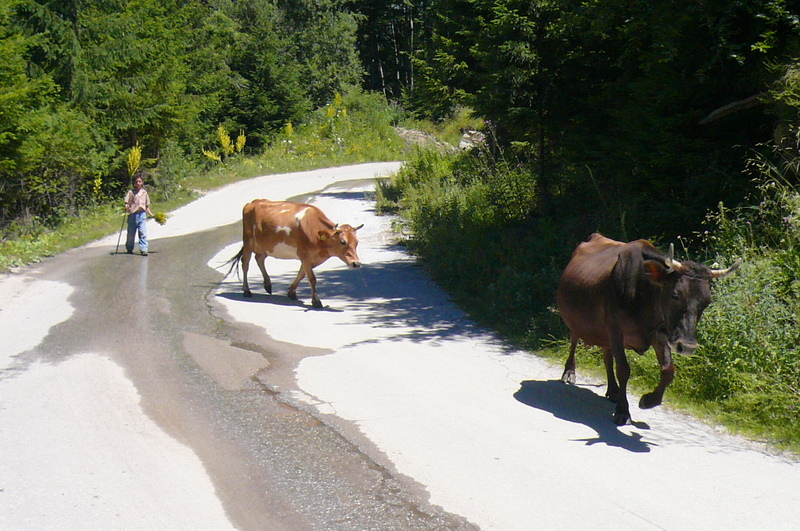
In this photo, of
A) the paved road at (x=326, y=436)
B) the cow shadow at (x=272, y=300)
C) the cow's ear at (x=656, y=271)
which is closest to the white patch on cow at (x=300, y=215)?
the cow shadow at (x=272, y=300)

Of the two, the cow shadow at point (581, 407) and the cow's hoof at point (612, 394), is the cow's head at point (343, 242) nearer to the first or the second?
the cow shadow at point (581, 407)

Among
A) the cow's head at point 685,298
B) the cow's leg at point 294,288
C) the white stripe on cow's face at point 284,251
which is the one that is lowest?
the cow's leg at point 294,288

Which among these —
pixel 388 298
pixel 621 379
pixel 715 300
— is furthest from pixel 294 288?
pixel 621 379

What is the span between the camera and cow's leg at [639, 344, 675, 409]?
7.05 m

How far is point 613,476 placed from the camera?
629 cm

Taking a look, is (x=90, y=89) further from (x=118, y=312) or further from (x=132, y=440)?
(x=132, y=440)

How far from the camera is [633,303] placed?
7.38 metres

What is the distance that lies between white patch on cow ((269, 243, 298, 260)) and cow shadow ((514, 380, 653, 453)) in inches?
227

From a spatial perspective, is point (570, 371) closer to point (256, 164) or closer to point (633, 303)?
point (633, 303)

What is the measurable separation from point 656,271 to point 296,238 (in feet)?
24.7

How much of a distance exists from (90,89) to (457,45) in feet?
38.9

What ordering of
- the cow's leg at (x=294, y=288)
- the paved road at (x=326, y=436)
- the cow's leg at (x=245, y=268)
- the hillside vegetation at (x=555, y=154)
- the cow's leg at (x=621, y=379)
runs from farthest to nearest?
the cow's leg at (x=245, y=268) < the cow's leg at (x=294, y=288) < the hillside vegetation at (x=555, y=154) < the cow's leg at (x=621, y=379) < the paved road at (x=326, y=436)

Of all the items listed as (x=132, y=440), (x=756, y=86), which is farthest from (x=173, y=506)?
(x=756, y=86)

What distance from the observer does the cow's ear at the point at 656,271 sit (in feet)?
22.9
